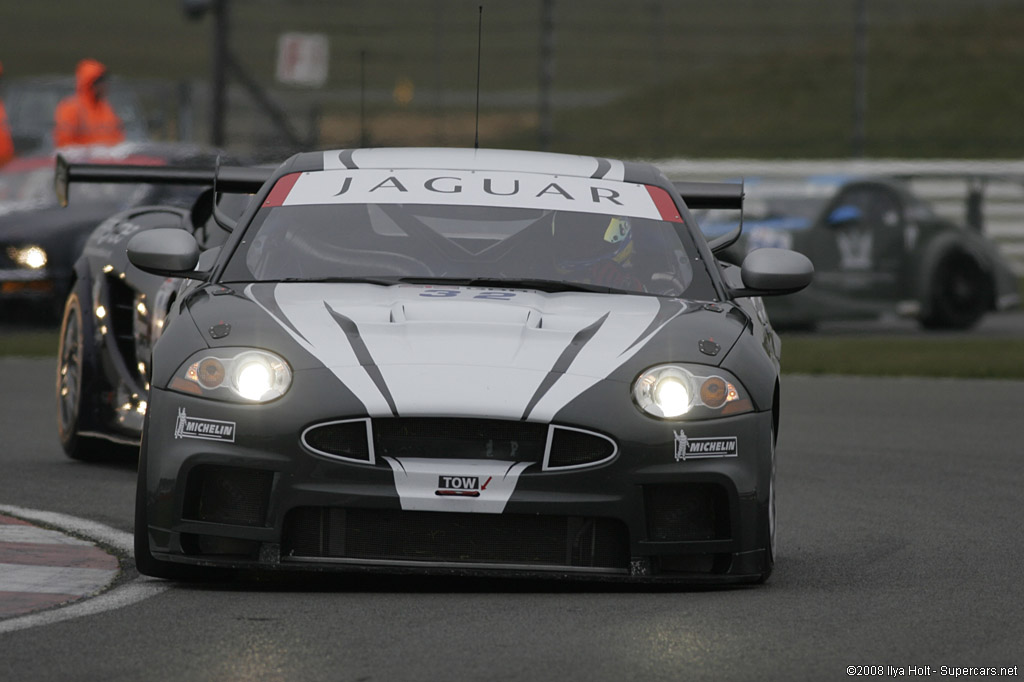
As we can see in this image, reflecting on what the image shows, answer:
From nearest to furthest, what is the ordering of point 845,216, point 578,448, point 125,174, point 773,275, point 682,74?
1. point 578,448
2. point 773,275
3. point 125,174
4. point 845,216
5. point 682,74

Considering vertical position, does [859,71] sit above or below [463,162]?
below

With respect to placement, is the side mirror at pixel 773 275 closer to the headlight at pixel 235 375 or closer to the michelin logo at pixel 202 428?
the headlight at pixel 235 375

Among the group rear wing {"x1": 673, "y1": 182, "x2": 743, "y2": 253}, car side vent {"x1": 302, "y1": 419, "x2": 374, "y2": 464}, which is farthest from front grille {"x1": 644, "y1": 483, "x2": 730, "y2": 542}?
rear wing {"x1": 673, "y1": 182, "x2": 743, "y2": 253}

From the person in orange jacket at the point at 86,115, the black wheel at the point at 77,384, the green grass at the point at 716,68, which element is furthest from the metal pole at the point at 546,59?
the black wheel at the point at 77,384

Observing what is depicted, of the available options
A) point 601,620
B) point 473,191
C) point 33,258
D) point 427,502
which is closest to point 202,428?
point 427,502

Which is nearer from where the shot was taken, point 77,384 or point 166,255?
point 166,255

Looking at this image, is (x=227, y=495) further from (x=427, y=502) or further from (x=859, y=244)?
(x=859, y=244)

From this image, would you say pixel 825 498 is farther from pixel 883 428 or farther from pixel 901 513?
pixel 883 428

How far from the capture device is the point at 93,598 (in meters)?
6.13

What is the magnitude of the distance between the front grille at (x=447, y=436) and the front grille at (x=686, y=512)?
0.39 meters

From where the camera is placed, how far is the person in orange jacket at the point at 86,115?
22078 millimetres

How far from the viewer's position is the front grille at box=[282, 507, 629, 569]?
613cm

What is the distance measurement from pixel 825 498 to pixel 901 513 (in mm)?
565

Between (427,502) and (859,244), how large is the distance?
44.7 ft
